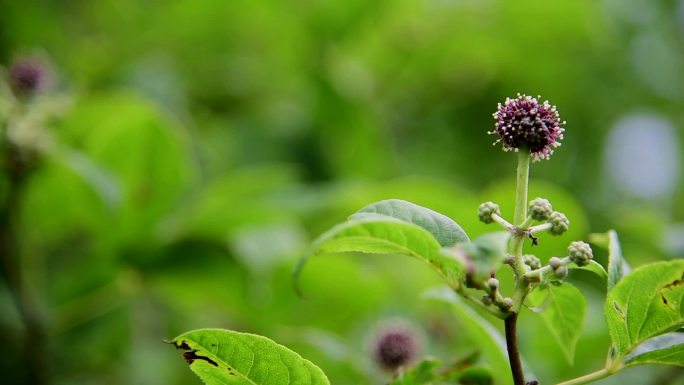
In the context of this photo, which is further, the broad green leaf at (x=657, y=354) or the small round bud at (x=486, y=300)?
the broad green leaf at (x=657, y=354)

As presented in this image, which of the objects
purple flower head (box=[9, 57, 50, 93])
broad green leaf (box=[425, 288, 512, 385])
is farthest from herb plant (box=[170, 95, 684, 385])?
purple flower head (box=[9, 57, 50, 93])

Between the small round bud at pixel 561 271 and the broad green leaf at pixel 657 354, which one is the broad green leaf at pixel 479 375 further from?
the small round bud at pixel 561 271

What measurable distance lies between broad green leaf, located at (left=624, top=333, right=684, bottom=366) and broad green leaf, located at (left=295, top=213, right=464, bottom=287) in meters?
0.32

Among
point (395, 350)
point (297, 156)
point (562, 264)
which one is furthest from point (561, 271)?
point (297, 156)

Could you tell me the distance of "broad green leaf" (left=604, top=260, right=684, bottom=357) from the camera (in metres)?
1.14

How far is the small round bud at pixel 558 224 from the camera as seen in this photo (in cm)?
111

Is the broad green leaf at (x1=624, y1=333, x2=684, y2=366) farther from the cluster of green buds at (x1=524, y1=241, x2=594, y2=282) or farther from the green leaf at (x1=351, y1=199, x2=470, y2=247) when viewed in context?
the green leaf at (x1=351, y1=199, x2=470, y2=247)

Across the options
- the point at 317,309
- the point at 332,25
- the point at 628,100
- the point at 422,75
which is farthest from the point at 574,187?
the point at 317,309

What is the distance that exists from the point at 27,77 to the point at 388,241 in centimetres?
142

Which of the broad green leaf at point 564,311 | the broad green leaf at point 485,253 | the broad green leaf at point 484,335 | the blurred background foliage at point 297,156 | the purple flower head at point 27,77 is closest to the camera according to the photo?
the broad green leaf at point 485,253

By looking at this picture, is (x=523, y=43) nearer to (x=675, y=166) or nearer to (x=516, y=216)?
(x=675, y=166)

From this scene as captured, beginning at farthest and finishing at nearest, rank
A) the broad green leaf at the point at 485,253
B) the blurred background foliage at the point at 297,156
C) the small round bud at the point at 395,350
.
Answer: the blurred background foliage at the point at 297,156, the small round bud at the point at 395,350, the broad green leaf at the point at 485,253

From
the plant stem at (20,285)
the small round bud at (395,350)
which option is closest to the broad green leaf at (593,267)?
the small round bud at (395,350)

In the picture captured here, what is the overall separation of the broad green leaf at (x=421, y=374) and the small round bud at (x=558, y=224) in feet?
0.99
